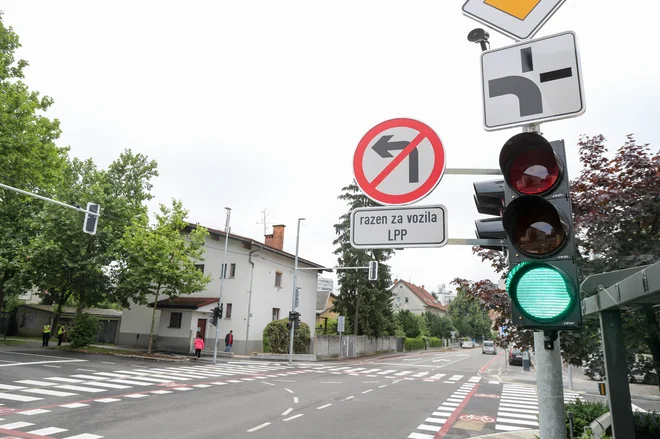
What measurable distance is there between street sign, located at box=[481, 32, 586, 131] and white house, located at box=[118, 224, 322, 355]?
3276 centimetres

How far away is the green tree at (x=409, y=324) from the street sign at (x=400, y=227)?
5963 centimetres

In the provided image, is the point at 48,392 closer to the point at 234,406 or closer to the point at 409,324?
the point at 234,406

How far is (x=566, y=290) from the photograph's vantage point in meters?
2.10

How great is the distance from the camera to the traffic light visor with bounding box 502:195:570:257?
2.20 meters

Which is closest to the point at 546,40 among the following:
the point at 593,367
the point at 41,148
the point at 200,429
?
the point at 593,367

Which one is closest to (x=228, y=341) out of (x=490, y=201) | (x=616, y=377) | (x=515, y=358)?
(x=515, y=358)

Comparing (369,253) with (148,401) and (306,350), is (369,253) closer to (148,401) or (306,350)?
(306,350)

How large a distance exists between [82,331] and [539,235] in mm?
34787

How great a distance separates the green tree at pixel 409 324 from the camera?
61281 mm

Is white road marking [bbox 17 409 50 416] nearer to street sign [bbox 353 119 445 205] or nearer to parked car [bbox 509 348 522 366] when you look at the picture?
street sign [bbox 353 119 445 205]

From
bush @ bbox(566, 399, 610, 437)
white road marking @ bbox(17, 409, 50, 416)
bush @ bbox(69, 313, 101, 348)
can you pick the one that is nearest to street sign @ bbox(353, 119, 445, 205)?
bush @ bbox(566, 399, 610, 437)

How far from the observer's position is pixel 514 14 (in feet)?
9.33

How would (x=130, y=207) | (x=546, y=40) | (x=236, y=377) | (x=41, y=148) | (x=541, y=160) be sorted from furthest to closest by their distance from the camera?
(x=130, y=207)
(x=41, y=148)
(x=236, y=377)
(x=546, y=40)
(x=541, y=160)

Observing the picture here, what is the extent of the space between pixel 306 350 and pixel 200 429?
26888mm
